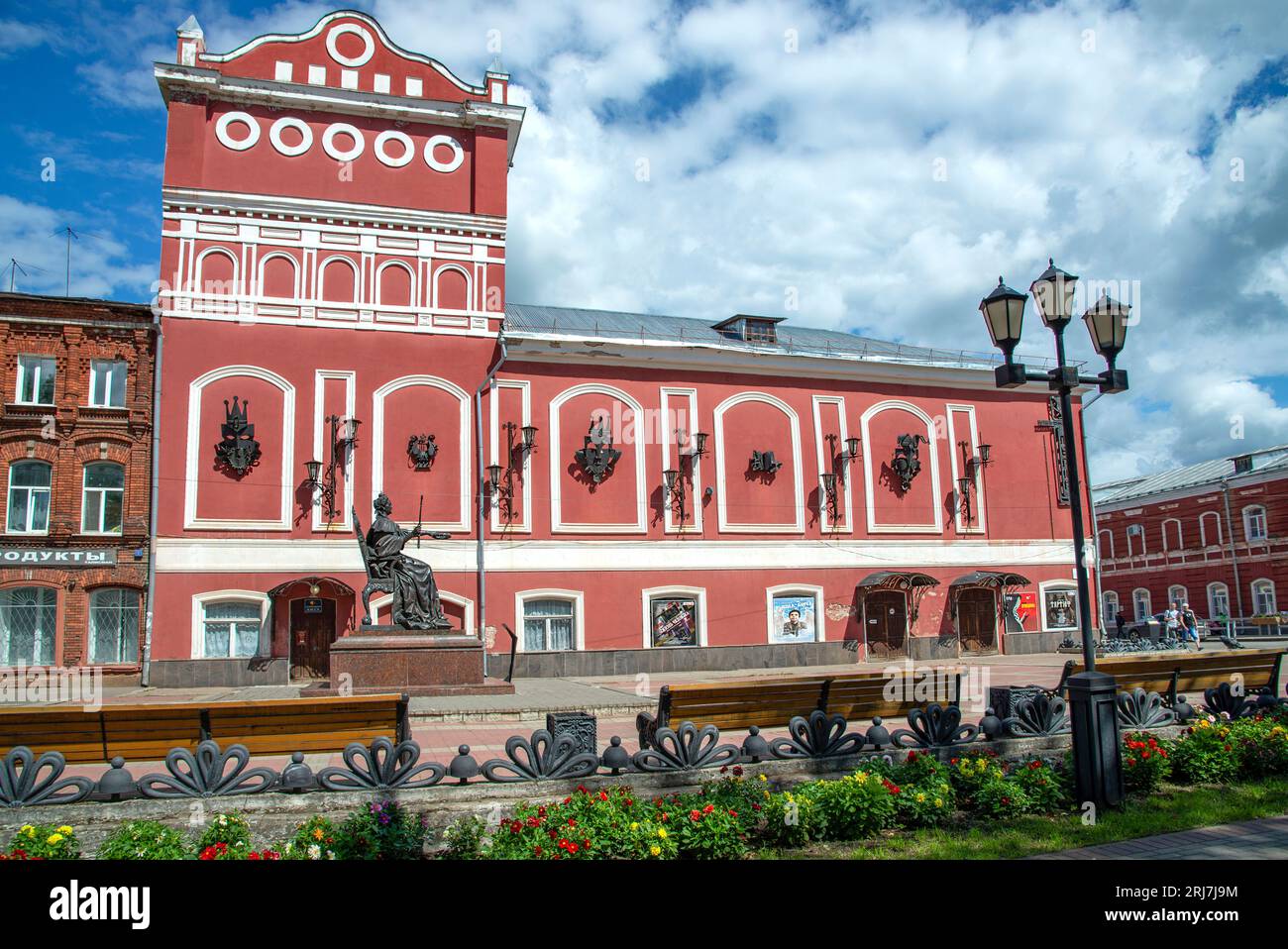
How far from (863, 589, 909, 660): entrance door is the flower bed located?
742 inches

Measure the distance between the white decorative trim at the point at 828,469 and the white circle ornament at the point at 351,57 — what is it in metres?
15.8

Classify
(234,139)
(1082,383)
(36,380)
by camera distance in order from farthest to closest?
(234,139), (36,380), (1082,383)

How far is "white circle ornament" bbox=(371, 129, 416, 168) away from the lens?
1000 inches

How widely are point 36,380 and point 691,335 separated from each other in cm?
1775

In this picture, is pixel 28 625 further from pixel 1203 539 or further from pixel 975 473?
pixel 1203 539

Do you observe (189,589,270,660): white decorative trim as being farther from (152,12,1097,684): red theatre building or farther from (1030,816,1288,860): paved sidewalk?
(1030,816,1288,860): paved sidewalk

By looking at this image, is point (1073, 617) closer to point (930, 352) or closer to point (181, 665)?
point (930, 352)

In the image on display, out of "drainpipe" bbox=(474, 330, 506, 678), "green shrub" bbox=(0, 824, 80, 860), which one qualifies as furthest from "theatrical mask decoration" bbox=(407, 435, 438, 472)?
"green shrub" bbox=(0, 824, 80, 860)

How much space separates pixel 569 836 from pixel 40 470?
21124mm

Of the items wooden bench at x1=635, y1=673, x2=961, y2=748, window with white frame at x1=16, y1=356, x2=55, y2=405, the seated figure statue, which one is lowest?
wooden bench at x1=635, y1=673, x2=961, y2=748

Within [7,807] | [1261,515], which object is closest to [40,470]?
[7,807]

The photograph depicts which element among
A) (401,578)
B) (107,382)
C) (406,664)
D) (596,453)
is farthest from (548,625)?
(107,382)

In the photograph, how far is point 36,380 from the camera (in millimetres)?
22141
